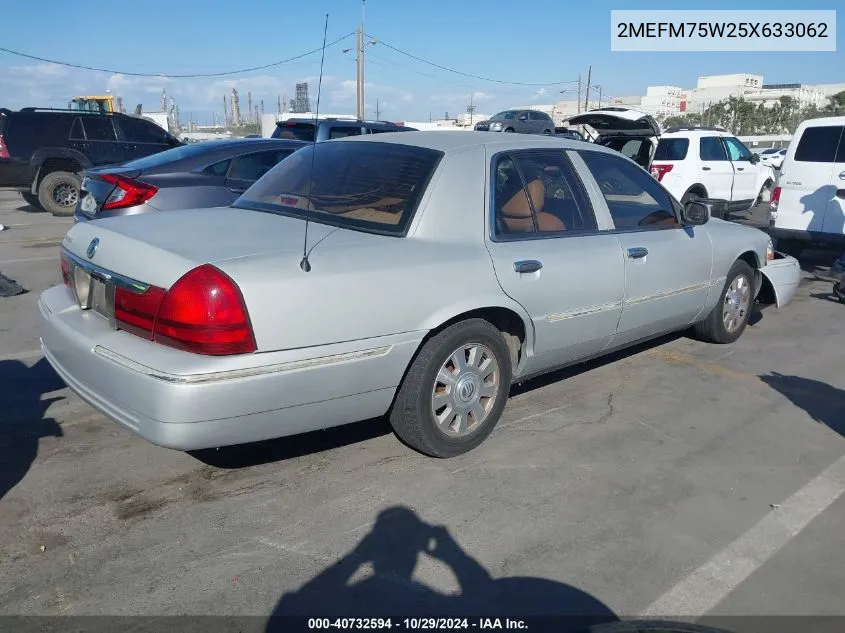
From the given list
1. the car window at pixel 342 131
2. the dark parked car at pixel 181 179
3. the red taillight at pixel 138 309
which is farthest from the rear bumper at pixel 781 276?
the car window at pixel 342 131

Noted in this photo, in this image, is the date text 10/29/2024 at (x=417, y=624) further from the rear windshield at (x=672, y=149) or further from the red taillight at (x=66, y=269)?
the rear windshield at (x=672, y=149)

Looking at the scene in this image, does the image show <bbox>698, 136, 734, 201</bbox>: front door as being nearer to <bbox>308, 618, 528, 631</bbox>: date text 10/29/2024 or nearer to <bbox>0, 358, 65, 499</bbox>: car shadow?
<bbox>0, 358, 65, 499</bbox>: car shadow

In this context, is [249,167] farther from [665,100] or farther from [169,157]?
[665,100]

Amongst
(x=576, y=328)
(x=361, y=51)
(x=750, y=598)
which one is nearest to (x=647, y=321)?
(x=576, y=328)

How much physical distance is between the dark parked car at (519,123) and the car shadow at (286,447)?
24984 mm

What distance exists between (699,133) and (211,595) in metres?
13.4

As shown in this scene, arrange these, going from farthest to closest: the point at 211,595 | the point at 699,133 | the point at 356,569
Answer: the point at 699,133 < the point at 356,569 < the point at 211,595

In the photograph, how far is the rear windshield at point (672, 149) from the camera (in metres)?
13.7

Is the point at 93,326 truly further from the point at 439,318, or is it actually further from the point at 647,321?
the point at 647,321

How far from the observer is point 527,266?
13.1ft

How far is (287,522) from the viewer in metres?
3.25

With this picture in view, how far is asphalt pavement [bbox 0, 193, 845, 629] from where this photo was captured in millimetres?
2791

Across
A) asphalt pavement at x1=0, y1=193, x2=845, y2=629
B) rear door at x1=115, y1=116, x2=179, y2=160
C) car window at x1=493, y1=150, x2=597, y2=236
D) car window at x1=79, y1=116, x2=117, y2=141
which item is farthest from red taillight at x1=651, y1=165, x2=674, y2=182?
car window at x1=79, y1=116, x2=117, y2=141

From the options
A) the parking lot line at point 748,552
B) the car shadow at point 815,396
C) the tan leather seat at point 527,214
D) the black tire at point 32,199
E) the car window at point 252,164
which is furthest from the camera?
the black tire at point 32,199
